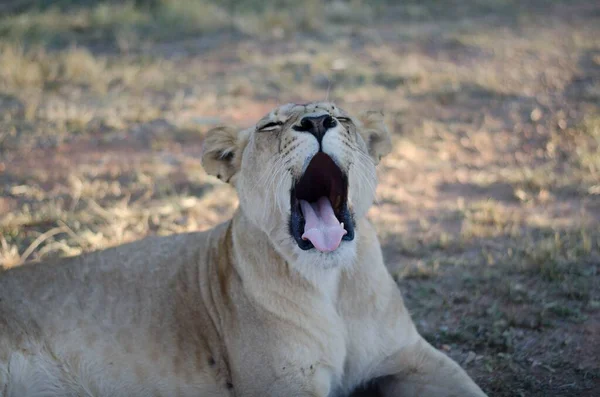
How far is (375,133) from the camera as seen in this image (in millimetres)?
3348

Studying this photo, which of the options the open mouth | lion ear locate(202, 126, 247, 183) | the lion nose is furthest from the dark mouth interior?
lion ear locate(202, 126, 247, 183)

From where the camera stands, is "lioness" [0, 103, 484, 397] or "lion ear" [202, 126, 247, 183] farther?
"lion ear" [202, 126, 247, 183]

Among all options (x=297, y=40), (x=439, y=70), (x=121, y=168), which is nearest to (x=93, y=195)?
(x=121, y=168)

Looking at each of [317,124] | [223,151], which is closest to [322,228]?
[317,124]

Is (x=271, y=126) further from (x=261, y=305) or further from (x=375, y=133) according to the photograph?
(x=261, y=305)

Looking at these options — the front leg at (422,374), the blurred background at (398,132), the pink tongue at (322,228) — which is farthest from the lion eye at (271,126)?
the blurred background at (398,132)

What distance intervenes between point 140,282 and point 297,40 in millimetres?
7769

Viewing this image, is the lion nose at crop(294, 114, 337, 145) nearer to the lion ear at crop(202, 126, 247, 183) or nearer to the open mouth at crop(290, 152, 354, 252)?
the open mouth at crop(290, 152, 354, 252)

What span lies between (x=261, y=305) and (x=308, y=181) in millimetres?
503

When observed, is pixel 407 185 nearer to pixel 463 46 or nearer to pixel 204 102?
pixel 204 102

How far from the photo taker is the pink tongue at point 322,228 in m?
2.88

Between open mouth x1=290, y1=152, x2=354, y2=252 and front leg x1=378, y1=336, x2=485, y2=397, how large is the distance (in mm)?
562

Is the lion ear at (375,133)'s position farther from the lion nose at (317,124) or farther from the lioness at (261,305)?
the lion nose at (317,124)

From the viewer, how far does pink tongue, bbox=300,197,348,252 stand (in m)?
2.88
